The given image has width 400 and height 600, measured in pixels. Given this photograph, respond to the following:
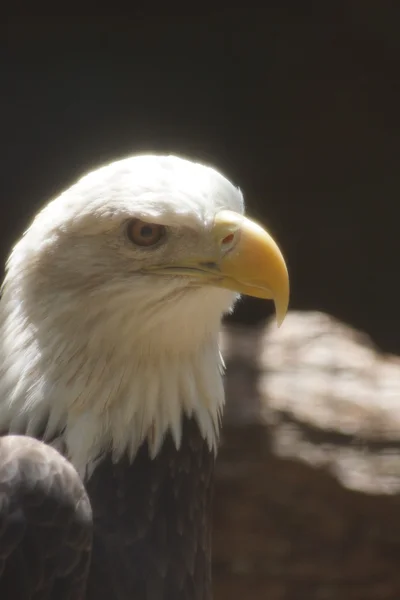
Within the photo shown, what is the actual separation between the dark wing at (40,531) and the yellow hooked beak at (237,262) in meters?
0.52

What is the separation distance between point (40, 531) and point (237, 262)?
73cm

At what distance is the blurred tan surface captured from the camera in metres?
3.65

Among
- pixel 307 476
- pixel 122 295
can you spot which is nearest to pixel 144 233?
pixel 122 295

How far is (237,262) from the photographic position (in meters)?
2.28

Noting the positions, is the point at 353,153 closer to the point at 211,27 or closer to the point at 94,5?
the point at 211,27

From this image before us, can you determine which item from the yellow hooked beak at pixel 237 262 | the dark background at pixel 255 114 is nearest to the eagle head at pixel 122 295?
the yellow hooked beak at pixel 237 262

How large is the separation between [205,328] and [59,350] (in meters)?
0.35

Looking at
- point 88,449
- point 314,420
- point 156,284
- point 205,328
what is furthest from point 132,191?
point 314,420

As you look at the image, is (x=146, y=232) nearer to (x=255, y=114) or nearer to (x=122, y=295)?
(x=122, y=295)

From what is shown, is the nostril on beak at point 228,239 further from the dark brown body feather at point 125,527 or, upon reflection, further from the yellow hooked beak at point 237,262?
the dark brown body feather at point 125,527

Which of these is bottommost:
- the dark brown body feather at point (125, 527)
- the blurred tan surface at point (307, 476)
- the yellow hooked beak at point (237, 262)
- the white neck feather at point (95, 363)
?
the blurred tan surface at point (307, 476)

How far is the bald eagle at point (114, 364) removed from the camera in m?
2.21

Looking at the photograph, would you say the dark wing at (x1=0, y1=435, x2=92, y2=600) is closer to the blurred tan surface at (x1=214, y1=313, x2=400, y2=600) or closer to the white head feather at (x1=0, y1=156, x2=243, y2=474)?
the white head feather at (x1=0, y1=156, x2=243, y2=474)

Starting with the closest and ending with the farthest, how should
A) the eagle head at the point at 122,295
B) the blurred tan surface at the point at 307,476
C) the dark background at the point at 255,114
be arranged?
the eagle head at the point at 122,295, the blurred tan surface at the point at 307,476, the dark background at the point at 255,114
